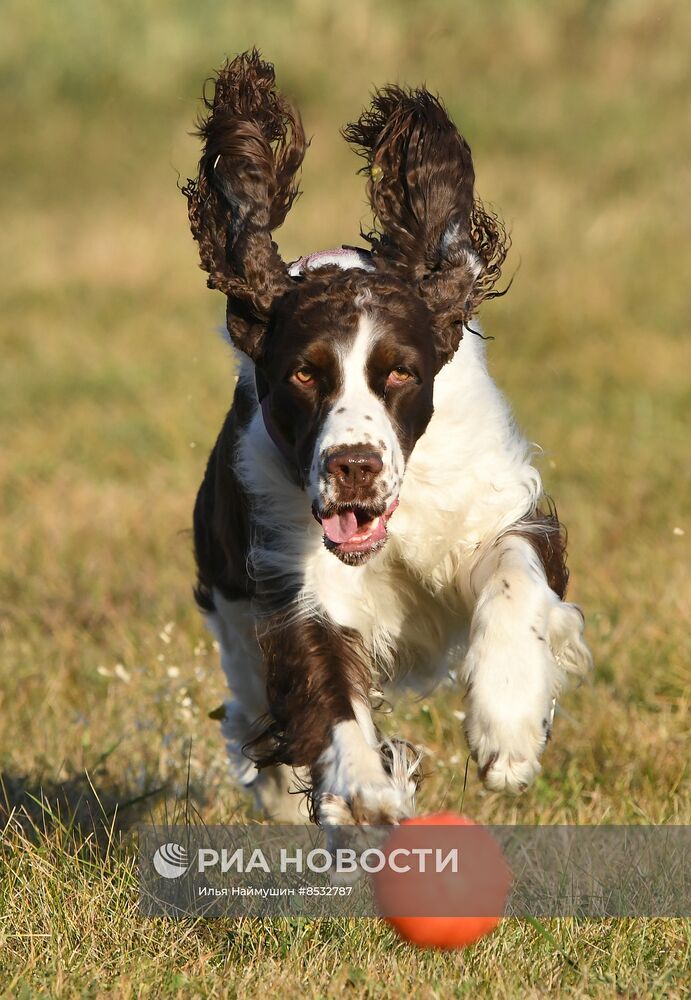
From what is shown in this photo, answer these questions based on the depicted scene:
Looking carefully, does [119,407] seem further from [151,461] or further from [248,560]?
[248,560]

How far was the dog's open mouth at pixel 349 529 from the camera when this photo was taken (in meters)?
3.34

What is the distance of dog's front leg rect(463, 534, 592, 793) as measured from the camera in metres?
3.27

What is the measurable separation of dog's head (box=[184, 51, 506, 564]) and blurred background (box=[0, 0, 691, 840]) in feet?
1.30

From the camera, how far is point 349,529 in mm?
3354

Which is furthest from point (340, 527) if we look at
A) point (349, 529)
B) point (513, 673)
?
point (513, 673)

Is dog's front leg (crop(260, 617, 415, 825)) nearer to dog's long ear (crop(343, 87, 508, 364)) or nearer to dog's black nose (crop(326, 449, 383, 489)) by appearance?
dog's black nose (crop(326, 449, 383, 489))

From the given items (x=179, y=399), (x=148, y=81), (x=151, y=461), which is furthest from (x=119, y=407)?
Result: (x=148, y=81)

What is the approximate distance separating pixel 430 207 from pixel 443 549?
84 centimetres

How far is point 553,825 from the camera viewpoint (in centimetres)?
404

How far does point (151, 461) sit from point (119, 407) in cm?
133

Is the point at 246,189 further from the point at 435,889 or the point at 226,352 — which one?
the point at 226,352

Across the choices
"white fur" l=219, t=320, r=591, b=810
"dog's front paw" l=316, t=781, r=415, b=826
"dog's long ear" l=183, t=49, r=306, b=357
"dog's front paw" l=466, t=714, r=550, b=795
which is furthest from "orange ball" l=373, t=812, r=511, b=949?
"dog's long ear" l=183, t=49, r=306, b=357

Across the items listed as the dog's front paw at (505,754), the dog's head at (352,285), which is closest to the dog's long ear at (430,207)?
the dog's head at (352,285)

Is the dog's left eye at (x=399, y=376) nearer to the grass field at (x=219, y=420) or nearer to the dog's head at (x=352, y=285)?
the dog's head at (x=352, y=285)
